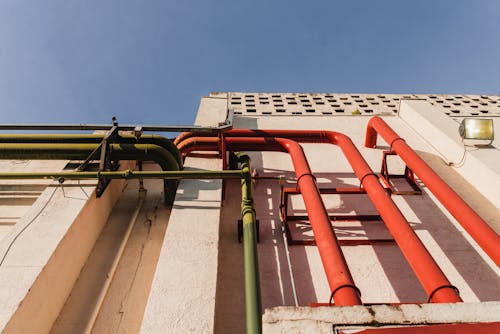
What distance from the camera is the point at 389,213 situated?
6.88 meters

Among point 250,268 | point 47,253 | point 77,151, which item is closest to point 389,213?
point 250,268

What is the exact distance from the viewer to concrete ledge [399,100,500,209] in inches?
350

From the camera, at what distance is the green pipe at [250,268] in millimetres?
4700

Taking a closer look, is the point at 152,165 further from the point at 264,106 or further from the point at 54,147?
the point at 264,106

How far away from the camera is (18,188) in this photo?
8.56 meters

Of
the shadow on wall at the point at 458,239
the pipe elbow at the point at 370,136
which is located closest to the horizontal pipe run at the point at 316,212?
the shadow on wall at the point at 458,239

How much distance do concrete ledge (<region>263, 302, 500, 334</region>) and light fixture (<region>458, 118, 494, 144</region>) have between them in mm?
7970

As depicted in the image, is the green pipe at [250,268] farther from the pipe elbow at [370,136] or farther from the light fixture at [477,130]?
the light fixture at [477,130]

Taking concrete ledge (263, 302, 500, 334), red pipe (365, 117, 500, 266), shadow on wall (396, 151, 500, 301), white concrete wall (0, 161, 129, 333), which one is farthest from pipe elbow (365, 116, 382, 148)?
concrete ledge (263, 302, 500, 334)

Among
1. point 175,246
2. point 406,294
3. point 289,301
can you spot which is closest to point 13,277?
point 175,246

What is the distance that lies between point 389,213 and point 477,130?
16.9 ft

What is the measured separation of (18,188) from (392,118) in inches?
537

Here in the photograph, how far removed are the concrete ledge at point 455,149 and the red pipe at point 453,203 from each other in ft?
5.63

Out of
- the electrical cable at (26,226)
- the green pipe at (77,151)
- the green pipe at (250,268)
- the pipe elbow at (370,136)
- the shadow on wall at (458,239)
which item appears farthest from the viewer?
the pipe elbow at (370,136)
